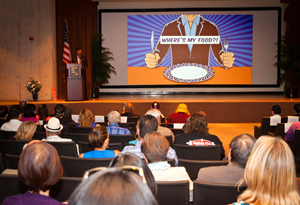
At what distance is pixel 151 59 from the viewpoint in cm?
1123

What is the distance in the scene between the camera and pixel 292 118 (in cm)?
510

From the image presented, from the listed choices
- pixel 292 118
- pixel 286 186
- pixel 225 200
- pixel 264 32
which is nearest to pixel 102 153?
pixel 225 200

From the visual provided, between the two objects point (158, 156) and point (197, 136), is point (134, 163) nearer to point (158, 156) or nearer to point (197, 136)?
point (158, 156)

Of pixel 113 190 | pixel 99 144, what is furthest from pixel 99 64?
pixel 113 190

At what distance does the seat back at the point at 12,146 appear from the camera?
10.3ft

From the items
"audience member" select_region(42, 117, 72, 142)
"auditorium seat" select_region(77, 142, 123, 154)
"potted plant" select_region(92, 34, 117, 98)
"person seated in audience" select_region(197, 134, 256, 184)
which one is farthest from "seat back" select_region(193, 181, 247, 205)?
"potted plant" select_region(92, 34, 117, 98)

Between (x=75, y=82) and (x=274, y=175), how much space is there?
7654mm

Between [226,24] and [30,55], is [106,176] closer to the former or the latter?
[30,55]

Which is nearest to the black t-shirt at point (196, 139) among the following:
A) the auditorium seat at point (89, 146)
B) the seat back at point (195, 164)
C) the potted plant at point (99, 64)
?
the auditorium seat at point (89, 146)

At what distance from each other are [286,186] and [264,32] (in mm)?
10998

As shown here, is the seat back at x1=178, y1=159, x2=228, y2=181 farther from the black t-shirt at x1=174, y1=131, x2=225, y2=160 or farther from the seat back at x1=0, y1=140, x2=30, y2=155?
the seat back at x1=0, y1=140, x2=30, y2=155

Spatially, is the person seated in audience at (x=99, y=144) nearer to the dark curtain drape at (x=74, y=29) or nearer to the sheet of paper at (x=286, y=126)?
the sheet of paper at (x=286, y=126)

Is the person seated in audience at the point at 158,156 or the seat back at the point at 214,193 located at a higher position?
the person seated in audience at the point at 158,156

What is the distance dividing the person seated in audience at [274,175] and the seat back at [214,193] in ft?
1.50
